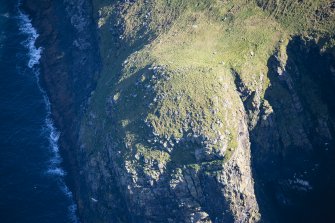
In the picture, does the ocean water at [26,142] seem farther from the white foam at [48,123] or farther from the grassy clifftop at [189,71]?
the grassy clifftop at [189,71]

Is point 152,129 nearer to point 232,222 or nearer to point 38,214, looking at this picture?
Result: point 232,222

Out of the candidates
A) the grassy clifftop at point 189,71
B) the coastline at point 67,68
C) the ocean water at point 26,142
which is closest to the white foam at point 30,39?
the ocean water at point 26,142

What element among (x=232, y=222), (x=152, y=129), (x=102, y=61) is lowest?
(x=232, y=222)

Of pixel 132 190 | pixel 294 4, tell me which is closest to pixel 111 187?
pixel 132 190

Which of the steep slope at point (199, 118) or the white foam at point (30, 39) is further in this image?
the white foam at point (30, 39)

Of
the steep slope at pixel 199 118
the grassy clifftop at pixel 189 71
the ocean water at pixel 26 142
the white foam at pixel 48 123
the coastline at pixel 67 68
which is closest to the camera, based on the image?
the steep slope at pixel 199 118

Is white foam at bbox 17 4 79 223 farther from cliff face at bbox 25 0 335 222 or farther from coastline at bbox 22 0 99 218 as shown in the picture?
cliff face at bbox 25 0 335 222

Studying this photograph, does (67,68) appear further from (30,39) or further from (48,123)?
(30,39)
